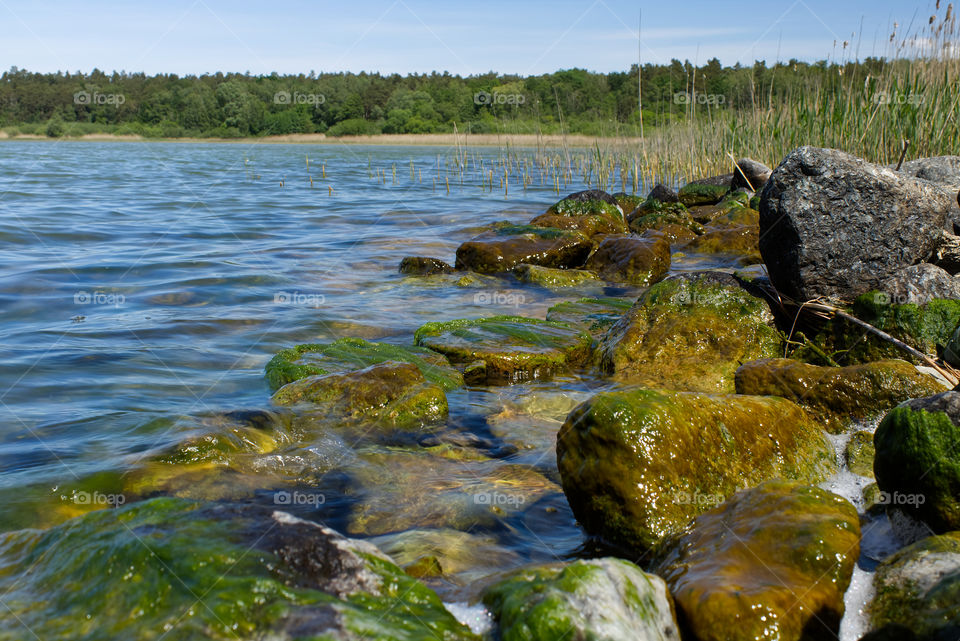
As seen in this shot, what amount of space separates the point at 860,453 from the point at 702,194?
39.7 feet

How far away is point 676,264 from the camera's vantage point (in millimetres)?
10406

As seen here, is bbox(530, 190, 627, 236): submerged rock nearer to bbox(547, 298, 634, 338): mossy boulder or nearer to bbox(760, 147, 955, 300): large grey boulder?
bbox(547, 298, 634, 338): mossy boulder

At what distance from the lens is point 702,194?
15.4 metres

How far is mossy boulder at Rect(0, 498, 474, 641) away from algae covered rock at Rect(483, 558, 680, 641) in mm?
193

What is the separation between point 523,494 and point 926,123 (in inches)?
346

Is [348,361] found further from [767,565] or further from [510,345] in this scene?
[767,565]

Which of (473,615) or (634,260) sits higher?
(634,260)

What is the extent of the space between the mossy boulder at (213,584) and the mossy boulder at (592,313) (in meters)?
4.67
